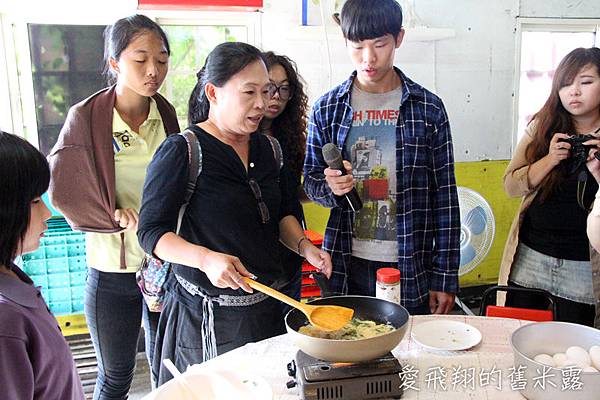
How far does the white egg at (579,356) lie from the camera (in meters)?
1.15

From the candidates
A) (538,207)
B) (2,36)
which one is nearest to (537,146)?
(538,207)

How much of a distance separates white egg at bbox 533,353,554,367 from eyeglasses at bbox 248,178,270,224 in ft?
2.69

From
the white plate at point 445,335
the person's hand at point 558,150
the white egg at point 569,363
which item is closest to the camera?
the white egg at point 569,363

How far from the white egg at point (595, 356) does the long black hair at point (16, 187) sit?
122cm

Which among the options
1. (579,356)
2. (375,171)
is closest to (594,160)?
(375,171)

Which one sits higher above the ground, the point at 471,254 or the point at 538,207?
the point at 538,207

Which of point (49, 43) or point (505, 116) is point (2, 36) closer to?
point (49, 43)

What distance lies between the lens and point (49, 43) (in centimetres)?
323

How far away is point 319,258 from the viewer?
5.41ft

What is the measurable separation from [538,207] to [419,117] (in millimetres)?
696

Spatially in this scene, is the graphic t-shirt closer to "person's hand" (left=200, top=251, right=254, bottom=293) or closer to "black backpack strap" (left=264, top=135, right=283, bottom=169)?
"black backpack strap" (left=264, top=135, right=283, bottom=169)

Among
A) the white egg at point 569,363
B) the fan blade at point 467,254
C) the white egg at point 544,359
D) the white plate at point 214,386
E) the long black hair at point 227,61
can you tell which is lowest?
the fan blade at point 467,254

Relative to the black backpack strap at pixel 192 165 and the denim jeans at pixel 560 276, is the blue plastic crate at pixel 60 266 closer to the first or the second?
the black backpack strap at pixel 192 165

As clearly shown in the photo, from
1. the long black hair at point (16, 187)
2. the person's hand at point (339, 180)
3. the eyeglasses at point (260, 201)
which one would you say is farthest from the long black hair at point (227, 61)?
the long black hair at point (16, 187)
